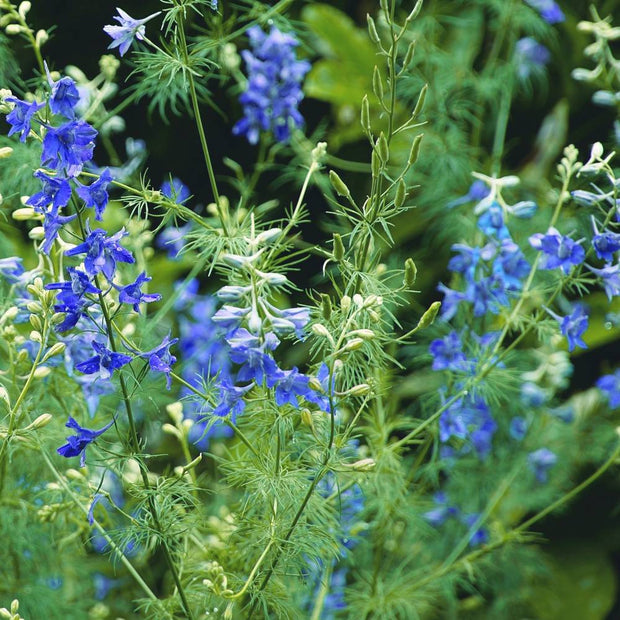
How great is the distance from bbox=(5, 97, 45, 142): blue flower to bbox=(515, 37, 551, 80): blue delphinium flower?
2.30 meters

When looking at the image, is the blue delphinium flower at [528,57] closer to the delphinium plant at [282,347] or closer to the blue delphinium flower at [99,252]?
the delphinium plant at [282,347]

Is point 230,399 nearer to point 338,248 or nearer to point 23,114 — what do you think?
point 338,248

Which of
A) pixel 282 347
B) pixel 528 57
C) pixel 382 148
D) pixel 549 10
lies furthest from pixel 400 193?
pixel 528 57

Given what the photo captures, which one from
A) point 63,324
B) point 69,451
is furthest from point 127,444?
point 63,324

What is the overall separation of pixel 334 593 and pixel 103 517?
644 mm

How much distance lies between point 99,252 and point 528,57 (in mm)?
2643

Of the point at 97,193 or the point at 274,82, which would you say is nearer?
the point at 97,193

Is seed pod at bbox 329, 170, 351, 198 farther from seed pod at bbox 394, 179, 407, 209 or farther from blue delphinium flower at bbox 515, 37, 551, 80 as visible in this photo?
blue delphinium flower at bbox 515, 37, 551, 80

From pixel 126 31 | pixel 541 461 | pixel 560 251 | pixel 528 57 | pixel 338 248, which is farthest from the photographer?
pixel 528 57

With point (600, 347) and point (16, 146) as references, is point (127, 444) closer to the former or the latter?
point (16, 146)

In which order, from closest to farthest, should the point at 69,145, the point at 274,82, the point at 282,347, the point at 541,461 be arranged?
the point at 69,145 < the point at 274,82 < the point at 541,461 < the point at 282,347

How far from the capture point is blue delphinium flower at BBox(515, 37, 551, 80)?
10.9 ft

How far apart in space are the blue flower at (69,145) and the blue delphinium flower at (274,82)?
3.40 feet

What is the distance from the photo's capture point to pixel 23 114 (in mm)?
1415
